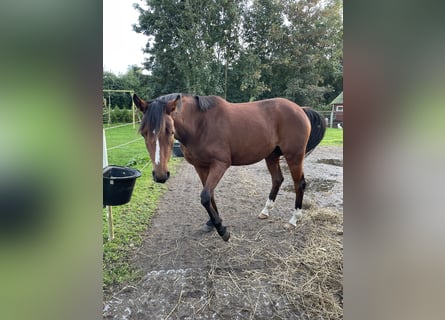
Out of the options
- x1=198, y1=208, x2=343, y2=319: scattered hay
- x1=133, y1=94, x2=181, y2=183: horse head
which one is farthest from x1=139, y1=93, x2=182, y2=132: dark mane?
x1=198, y1=208, x2=343, y2=319: scattered hay

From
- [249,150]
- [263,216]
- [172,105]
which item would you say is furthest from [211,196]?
[172,105]

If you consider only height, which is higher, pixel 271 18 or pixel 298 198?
pixel 271 18

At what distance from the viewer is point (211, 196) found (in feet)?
5.19

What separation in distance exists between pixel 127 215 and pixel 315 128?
1356mm

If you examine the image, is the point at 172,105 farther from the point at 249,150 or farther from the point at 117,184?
the point at 249,150

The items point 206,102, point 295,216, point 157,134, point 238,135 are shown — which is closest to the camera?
point 157,134

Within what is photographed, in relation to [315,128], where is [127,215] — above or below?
below

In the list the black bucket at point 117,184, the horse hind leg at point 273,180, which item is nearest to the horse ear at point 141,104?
the black bucket at point 117,184

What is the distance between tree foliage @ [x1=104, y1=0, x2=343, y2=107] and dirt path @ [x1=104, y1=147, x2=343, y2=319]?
1.60ft

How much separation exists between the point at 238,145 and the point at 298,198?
590 millimetres
